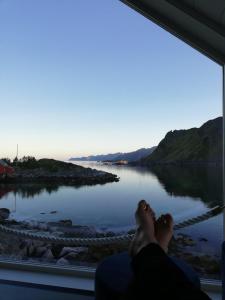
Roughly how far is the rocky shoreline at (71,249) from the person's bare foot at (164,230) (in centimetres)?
48

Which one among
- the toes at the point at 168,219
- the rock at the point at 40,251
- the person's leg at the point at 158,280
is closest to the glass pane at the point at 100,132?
the rock at the point at 40,251

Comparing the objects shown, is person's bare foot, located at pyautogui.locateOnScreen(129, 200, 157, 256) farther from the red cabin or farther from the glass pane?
the red cabin

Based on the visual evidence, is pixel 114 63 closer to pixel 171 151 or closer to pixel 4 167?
pixel 171 151

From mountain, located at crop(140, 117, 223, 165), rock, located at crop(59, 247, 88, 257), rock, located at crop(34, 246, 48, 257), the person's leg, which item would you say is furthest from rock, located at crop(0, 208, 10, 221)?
the person's leg

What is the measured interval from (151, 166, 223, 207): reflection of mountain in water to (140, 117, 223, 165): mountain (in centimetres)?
5

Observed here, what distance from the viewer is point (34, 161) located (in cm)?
225

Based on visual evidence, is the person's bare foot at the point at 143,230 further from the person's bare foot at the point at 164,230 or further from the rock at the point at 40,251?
the rock at the point at 40,251

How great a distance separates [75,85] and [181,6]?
1330 mm

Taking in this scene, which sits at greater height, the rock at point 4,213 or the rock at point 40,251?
the rock at point 4,213

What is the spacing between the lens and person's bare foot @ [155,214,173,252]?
1391mm

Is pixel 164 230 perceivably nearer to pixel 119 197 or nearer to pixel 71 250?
pixel 119 197

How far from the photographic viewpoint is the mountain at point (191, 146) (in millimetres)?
1834

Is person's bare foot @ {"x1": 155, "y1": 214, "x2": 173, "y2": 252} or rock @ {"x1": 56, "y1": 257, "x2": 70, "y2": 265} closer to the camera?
person's bare foot @ {"x1": 155, "y1": 214, "x2": 173, "y2": 252}

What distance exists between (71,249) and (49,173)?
1.73ft
